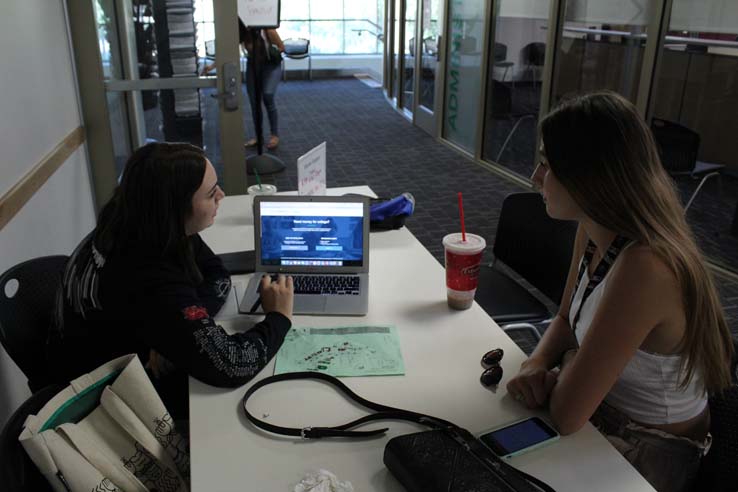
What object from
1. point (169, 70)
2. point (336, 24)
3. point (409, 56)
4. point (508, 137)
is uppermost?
point (336, 24)

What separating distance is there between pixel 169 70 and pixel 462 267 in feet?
8.73

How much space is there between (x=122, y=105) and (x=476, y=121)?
3093 millimetres

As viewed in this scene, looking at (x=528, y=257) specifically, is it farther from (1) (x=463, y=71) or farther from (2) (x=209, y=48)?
(1) (x=463, y=71)

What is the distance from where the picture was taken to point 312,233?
1.71 metres

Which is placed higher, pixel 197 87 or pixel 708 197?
pixel 197 87

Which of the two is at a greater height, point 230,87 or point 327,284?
point 230,87

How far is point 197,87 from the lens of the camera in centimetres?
353

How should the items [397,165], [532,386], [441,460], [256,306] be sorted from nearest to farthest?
[441,460] → [532,386] → [256,306] → [397,165]

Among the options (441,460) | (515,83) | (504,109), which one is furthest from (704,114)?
(441,460)

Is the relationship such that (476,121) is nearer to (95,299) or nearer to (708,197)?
(708,197)

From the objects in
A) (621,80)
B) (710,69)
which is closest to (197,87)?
(621,80)

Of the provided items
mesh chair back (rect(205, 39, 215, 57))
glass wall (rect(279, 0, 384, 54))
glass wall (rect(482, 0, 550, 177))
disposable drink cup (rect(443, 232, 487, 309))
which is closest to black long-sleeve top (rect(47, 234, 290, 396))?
disposable drink cup (rect(443, 232, 487, 309))

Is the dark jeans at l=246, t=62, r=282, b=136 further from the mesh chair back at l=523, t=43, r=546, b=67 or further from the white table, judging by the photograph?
the white table

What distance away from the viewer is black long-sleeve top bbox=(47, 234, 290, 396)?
1247 mm
